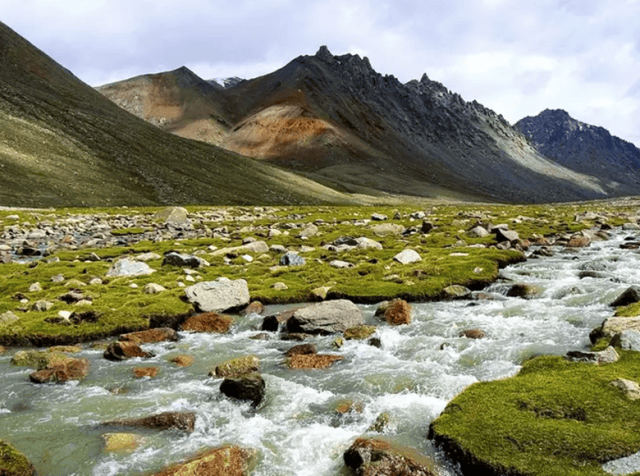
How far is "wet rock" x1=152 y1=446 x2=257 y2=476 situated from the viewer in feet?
28.2

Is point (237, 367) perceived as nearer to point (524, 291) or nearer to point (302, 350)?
point (302, 350)

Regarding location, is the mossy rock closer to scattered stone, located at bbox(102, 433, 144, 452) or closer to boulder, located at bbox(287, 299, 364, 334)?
scattered stone, located at bbox(102, 433, 144, 452)

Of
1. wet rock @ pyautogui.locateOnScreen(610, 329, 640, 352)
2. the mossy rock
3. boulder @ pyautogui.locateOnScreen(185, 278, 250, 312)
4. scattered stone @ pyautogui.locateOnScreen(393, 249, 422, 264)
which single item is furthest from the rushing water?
scattered stone @ pyautogui.locateOnScreen(393, 249, 422, 264)

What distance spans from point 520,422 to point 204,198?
373ft

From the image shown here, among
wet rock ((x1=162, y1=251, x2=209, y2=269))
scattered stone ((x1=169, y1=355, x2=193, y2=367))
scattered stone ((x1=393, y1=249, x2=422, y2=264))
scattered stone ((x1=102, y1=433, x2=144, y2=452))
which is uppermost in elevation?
scattered stone ((x1=393, y1=249, x2=422, y2=264))

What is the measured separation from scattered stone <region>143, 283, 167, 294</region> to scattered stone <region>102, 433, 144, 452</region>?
11856 millimetres

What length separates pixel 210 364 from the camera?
570 inches

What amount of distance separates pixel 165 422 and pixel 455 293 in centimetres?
1500

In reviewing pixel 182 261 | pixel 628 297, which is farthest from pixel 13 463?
pixel 628 297

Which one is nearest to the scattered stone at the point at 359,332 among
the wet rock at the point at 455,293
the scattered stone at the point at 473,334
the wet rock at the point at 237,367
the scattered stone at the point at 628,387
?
the scattered stone at the point at 473,334

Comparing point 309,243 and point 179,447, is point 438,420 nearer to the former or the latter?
point 179,447

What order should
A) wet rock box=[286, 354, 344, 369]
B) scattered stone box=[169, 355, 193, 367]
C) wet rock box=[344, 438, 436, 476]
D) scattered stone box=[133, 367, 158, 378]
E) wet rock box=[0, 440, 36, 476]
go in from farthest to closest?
1. scattered stone box=[169, 355, 193, 367]
2. wet rock box=[286, 354, 344, 369]
3. scattered stone box=[133, 367, 158, 378]
4. wet rock box=[0, 440, 36, 476]
5. wet rock box=[344, 438, 436, 476]

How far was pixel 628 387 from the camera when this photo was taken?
9727mm

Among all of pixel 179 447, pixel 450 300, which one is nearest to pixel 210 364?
pixel 179 447
